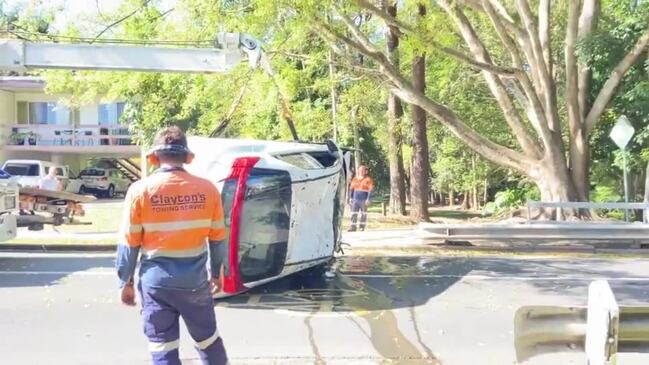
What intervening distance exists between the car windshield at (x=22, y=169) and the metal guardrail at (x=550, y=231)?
22.2m

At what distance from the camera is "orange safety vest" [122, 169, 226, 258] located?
4.67m

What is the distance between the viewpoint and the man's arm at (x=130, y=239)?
4680 millimetres

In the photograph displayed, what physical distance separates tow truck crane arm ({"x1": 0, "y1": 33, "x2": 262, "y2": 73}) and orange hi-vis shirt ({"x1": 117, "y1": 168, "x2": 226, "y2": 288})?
23.0 ft

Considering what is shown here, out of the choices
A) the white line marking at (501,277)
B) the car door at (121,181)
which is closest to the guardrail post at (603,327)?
the white line marking at (501,277)

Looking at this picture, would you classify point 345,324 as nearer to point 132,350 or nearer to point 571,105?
point 132,350

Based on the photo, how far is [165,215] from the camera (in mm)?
4684

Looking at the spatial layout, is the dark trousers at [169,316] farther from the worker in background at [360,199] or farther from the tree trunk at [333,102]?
the tree trunk at [333,102]

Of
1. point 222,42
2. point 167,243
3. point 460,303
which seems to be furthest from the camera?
point 222,42

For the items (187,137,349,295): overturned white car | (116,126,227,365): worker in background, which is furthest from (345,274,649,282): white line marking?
(116,126,227,365): worker in background

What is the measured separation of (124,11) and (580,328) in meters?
15.7

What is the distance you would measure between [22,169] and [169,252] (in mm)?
28953

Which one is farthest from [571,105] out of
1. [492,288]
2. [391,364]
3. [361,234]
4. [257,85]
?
[391,364]

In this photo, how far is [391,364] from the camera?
6.23 m

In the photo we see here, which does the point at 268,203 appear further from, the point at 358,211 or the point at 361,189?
the point at 358,211
